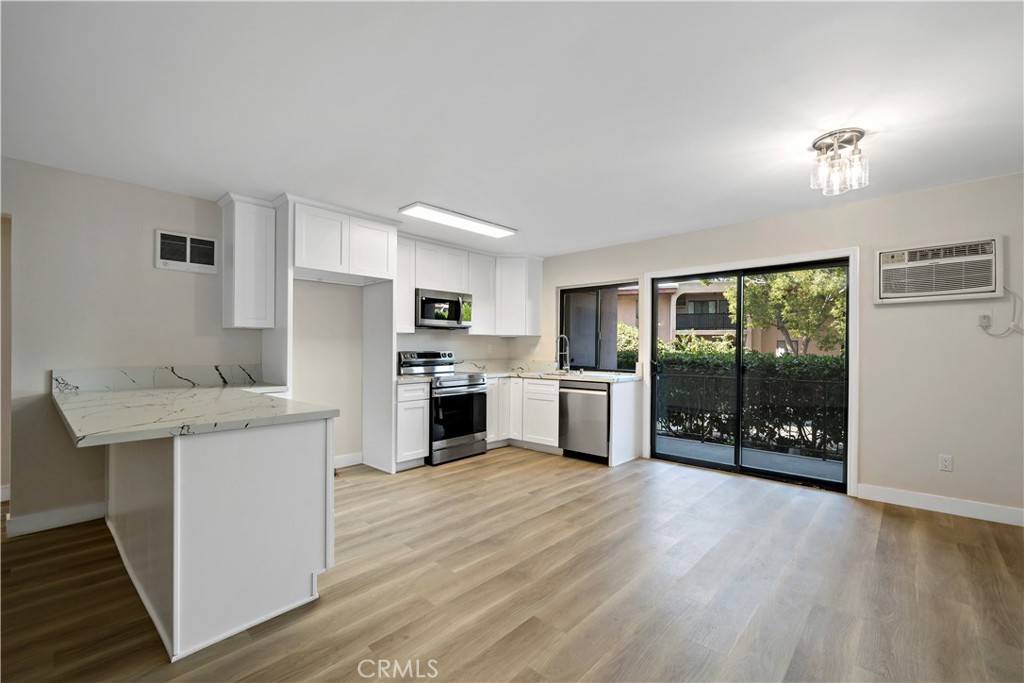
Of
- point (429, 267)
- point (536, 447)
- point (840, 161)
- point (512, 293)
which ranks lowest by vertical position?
point (536, 447)

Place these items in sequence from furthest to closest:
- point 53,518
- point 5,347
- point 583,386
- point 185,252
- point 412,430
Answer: point 583,386
point 412,430
point 185,252
point 5,347
point 53,518

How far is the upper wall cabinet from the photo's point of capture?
3631 mm

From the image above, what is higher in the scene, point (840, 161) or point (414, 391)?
point (840, 161)

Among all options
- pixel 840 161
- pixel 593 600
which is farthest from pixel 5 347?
pixel 840 161

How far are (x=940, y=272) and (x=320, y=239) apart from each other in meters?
4.74

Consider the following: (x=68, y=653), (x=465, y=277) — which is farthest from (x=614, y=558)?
(x=465, y=277)

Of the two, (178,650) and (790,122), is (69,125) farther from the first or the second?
(790,122)

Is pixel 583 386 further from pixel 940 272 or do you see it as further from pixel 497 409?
pixel 940 272

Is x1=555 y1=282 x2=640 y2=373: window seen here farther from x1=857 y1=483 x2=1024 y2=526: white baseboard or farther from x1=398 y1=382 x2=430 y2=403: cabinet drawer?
x1=857 y1=483 x2=1024 y2=526: white baseboard

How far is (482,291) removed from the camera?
18.0ft

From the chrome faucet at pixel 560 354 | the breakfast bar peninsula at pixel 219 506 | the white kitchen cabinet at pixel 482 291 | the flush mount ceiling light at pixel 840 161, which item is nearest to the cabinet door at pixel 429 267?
the white kitchen cabinet at pixel 482 291

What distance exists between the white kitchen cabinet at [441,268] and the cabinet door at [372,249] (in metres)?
0.52

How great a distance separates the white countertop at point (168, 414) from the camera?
5.11 ft

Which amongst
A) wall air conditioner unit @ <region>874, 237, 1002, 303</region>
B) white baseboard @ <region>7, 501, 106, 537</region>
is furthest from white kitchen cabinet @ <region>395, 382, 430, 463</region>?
wall air conditioner unit @ <region>874, 237, 1002, 303</region>
